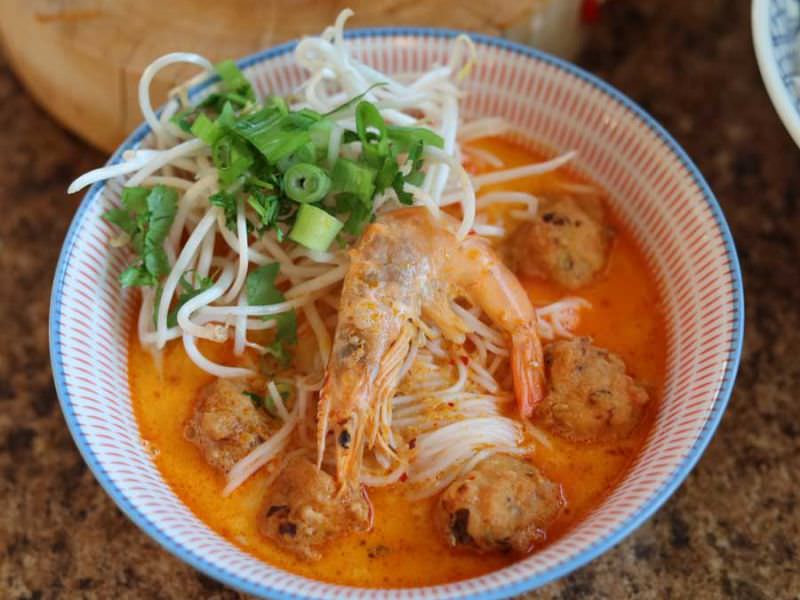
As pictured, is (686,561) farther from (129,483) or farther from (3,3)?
(3,3)

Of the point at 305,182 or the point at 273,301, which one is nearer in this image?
the point at 305,182

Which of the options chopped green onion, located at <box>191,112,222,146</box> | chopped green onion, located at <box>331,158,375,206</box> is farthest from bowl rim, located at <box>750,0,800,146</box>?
chopped green onion, located at <box>191,112,222,146</box>

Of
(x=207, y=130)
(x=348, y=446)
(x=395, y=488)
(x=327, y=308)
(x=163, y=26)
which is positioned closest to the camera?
(x=348, y=446)

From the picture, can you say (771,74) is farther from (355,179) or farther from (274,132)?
(274,132)

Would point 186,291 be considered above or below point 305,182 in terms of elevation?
below

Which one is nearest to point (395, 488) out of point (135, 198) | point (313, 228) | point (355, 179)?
point (313, 228)

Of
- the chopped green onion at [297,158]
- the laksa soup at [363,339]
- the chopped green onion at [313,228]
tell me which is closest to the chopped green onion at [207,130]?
the laksa soup at [363,339]

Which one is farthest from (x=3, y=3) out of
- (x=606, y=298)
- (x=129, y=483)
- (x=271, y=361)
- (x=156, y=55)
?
(x=606, y=298)

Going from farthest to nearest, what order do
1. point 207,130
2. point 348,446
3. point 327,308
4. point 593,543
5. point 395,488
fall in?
point 327,308 → point 207,130 → point 395,488 → point 348,446 → point 593,543
